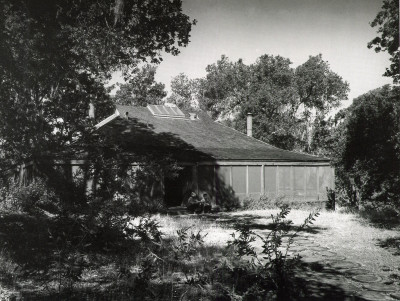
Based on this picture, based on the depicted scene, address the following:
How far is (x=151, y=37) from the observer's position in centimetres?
1262

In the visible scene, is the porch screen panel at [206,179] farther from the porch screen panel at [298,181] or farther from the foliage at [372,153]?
the foliage at [372,153]

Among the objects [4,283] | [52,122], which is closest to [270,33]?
[52,122]

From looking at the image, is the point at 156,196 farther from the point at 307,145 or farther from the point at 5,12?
the point at 307,145

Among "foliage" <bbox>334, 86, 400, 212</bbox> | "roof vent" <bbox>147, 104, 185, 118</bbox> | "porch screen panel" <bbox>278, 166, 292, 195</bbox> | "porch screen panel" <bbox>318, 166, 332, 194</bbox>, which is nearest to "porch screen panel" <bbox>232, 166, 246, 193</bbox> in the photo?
"porch screen panel" <bbox>278, 166, 292, 195</bbox>

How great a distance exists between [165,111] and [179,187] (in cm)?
754

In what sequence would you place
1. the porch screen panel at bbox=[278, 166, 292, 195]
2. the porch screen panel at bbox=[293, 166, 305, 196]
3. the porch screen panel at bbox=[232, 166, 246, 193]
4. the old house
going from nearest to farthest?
the old house, the porch screen panel at bbox=[232, 166, 246, 193], the porch screen panel at bbox=[278, 166, 292, 195], the porch screen panel at bbox=[293, 166, 305, 196]

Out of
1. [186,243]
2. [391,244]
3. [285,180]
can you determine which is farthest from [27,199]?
[285,180]

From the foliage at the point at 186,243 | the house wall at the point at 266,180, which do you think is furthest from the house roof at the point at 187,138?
the foliage at the point at 186,243

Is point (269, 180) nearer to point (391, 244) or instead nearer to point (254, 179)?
point (254, 179)

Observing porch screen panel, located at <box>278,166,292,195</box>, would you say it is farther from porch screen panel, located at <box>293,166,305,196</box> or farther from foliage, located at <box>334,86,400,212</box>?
foliage, located at <box>334,86,400,212</box>

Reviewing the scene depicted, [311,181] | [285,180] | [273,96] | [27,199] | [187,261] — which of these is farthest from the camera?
[273,96]

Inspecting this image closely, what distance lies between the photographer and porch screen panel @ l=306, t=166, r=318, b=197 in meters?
23.5

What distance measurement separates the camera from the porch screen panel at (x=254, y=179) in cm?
2214

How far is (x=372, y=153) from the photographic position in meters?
19.8
